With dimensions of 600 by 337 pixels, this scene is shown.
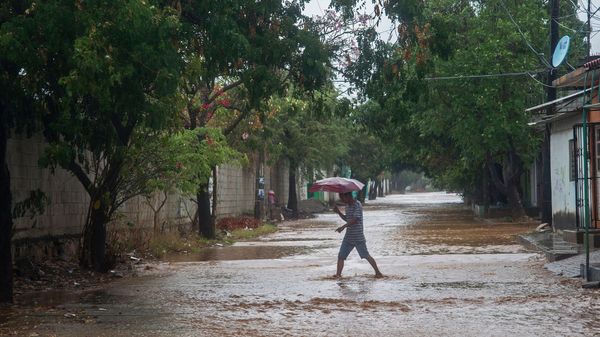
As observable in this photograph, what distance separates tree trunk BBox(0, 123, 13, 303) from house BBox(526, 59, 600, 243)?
1028cm

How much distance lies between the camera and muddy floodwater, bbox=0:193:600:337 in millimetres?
9328

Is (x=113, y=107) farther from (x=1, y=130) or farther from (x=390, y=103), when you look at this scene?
(x=390, y=103)

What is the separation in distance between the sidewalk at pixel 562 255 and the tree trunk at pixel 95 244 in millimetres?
8216

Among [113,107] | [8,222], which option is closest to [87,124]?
[113,107]

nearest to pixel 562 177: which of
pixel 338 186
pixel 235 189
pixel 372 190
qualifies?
pixel 338 186

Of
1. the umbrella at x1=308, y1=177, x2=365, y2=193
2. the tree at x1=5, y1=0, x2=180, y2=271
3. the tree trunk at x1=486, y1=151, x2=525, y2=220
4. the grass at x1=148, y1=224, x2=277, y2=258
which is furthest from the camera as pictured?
the tree trunk at x1=486, y1=151, x2=525, y2=220

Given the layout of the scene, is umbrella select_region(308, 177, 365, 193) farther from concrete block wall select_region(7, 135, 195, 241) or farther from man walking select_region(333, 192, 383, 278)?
concrete block wall select_region(7, 135, 195, 241)

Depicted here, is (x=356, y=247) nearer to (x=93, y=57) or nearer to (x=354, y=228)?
(x=354, y=228)

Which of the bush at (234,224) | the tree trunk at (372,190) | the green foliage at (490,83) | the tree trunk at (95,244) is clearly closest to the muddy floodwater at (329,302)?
the tree trunk at (95,244)

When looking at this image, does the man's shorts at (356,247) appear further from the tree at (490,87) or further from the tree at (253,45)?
the tree at (490,87)

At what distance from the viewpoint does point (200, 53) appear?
11922mm

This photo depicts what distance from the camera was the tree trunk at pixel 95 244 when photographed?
15242mm

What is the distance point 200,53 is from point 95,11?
2.16 meters

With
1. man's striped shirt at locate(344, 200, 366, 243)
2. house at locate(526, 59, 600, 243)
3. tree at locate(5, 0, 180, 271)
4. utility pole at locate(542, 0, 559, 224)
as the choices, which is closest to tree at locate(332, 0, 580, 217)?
utility pole at locate(542, 0, 559, 224)
